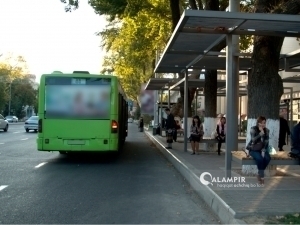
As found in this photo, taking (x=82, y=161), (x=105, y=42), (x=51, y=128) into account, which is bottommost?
(x=82, y=161)

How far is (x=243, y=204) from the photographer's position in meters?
7.21

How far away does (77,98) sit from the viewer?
47.5ft

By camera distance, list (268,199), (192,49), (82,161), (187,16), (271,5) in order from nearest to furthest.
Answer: (268,199) → (187,16) → (271,5) → (192,49) → (82,161)

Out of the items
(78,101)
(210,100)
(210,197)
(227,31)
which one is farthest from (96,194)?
(210,100)

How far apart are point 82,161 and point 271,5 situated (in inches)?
323

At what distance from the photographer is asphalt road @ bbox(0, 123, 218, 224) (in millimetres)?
7270

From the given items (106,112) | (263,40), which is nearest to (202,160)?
(106,112)

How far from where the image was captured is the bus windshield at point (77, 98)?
14.4m

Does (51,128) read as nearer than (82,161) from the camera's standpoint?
Yes

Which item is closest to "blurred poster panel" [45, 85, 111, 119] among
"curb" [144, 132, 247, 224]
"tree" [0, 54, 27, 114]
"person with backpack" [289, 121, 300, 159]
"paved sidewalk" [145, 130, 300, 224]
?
"curb" [144, 132, 247, 224]

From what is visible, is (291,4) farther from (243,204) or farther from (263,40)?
(243,204)

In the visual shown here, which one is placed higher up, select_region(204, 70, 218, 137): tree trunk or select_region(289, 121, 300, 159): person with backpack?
select_region(204, 70, 218, 137): tree trunk

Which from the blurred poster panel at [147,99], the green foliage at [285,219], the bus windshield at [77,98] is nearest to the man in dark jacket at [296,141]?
the green foliage at [285,219]

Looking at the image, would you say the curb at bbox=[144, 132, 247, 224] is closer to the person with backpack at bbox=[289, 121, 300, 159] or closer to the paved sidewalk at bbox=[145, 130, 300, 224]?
the paved sidewalk at bbox=[145, 130, 300, 224]
